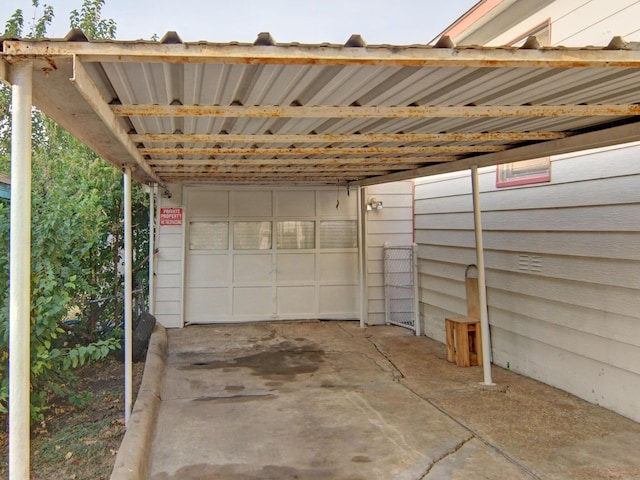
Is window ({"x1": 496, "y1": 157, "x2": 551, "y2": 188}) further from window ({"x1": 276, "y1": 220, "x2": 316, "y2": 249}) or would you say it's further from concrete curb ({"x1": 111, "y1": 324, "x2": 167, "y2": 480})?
concrete curb ({"x1": 111, "y1": 324, "x2": 167, "y2": 480})

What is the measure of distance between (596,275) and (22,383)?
4.17 meters

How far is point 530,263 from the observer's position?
4.90m

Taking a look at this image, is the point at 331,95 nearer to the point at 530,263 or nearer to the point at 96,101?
the point at 96,101

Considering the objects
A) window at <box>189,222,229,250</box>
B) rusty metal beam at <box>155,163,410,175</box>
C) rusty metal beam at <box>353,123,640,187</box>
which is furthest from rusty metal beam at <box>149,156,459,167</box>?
window at <box>189,222,229,250</box>

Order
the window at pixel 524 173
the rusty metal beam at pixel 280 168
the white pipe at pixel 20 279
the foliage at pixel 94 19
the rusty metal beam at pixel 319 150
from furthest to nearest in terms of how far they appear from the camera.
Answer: the foliage at pixel 94 19 → the rusty metal beam at pixel 280 168 → the window at pixel 524 173 → the rusty metal beam at pixel 319 150 → the white pipe at pixel 20 279

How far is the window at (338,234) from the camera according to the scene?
820 centimetres

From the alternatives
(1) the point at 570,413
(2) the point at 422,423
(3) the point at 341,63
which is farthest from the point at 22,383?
(1) the point at 570,413

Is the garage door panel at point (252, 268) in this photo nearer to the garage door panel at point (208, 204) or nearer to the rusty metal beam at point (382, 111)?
the garage door panel at point (208, 204)

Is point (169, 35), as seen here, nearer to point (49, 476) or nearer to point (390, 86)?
point (390, 86)

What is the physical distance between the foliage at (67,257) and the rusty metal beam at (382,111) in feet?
6.06

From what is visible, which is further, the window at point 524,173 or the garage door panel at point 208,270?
the garage door panel at point 208,270

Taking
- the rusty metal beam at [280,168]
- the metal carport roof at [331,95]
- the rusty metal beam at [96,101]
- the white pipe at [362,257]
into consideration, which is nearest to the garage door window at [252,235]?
the white pipe at [362,257]

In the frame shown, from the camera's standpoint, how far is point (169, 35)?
6.23ft

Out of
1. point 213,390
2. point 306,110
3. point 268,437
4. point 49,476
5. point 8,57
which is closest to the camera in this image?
point 8,57
